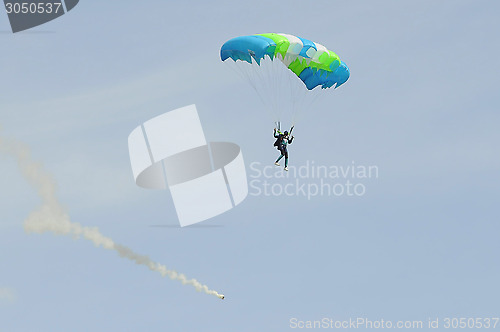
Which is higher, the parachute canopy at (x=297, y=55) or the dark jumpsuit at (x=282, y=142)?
the parachute canopy at (x=297, y=55)

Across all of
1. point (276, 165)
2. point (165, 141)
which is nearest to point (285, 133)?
point (276, 165)

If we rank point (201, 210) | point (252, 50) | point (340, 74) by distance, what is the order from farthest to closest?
point (201, 210) < point (340, 74) < point (252, 50)

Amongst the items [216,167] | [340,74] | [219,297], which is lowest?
[219,297]

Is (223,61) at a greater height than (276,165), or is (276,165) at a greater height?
(223,61)

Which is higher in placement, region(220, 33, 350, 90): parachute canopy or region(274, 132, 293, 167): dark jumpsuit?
region(220, 33, 350, 90): parachute canopy

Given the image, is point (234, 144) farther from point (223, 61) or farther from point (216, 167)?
point (223, 61)

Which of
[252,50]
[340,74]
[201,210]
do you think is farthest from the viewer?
[201,210]

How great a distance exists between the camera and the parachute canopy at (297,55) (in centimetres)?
5138

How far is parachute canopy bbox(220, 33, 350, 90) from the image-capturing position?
51375 millimetres

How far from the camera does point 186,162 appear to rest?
202 feet

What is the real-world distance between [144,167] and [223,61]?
8.48 metres

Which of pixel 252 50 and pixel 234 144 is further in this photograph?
pixel 234 144

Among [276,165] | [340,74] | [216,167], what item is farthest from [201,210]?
[340,74]

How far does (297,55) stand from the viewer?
52531mm
